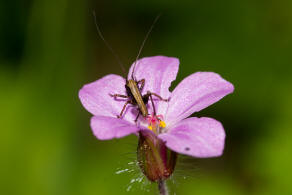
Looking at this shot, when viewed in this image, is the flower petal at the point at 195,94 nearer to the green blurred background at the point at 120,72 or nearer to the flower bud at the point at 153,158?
the flower bud at the point at 153,158

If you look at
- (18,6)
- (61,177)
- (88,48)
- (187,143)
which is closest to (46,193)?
(61,177)

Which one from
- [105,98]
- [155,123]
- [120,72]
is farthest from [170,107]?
[120,72]

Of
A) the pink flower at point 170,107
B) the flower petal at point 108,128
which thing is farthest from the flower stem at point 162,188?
the flower petal at point 108,128

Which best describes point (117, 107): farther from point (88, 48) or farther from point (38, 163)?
point (88, 48)

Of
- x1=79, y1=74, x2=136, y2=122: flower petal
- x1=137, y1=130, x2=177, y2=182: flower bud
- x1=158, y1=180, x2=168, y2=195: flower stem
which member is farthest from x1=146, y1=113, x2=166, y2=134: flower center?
x1=158, y1=180, x2=168, y2=195: flower stem

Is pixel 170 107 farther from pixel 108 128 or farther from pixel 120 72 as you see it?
pixel 120 72
